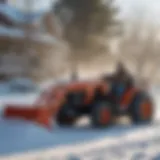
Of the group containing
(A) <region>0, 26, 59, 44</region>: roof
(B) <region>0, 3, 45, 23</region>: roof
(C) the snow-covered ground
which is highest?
(B) <region>0, 3, 45, 23</region>: roof

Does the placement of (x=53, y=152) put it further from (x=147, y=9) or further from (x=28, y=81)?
(x=147, y=9)

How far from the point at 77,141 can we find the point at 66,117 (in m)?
0.08

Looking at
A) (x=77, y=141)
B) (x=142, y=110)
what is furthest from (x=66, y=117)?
(x=142, y=110)

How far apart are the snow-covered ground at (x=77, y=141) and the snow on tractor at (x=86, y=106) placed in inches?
0.9

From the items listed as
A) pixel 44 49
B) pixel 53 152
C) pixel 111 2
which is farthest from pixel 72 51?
pixel 53 152

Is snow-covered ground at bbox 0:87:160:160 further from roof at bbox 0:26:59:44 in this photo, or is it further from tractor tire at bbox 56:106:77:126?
roof at bbox 0:26:59:44

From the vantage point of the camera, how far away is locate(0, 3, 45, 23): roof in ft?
3.56

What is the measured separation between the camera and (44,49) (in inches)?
43.4

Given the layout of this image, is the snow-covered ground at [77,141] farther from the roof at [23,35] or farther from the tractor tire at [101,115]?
the roof at [23,35]

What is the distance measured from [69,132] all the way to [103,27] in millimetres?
329

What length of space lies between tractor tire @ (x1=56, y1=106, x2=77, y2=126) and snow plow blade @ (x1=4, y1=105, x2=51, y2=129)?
0.03 metres

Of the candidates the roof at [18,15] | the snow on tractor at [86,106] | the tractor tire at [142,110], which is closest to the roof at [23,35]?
the roof at [18,15]

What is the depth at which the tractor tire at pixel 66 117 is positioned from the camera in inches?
44.0

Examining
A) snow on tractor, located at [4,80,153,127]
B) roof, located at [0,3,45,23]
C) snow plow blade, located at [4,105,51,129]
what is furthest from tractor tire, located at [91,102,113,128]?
roof, located at [0,3,45,23]
